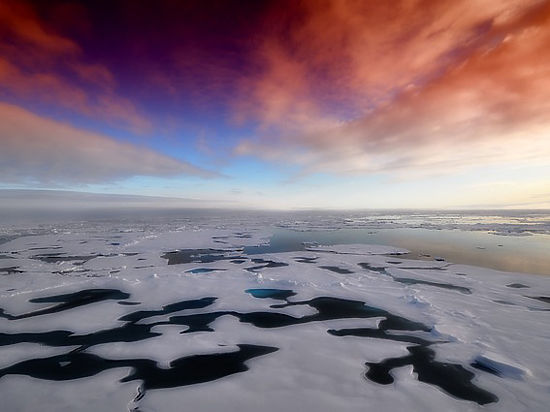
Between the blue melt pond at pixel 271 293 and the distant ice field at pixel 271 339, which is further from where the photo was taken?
the blue melt pond at pixel 271 293

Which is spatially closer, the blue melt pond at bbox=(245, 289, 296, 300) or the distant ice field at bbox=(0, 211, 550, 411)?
the distant ice field at bbox=(0, 211, 550, 411)

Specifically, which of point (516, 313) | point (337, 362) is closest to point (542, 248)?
point (516, 313)

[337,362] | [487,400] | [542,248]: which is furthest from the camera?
[542,248]

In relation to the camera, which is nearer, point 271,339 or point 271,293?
point 271,339

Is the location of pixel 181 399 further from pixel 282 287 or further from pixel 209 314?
pixel 282 287
